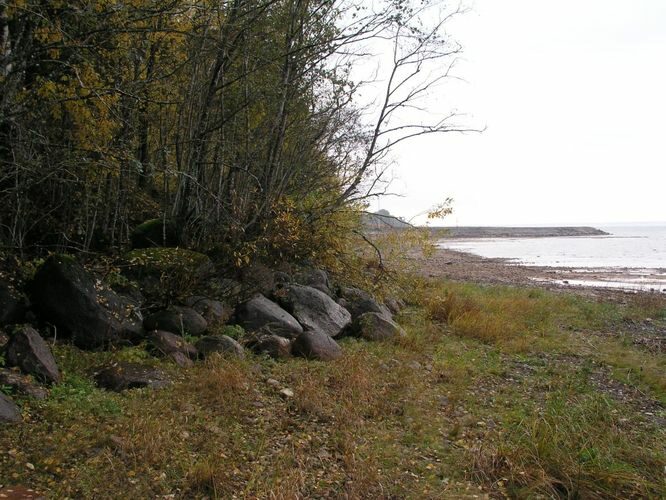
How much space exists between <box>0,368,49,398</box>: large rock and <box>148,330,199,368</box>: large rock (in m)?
1.72

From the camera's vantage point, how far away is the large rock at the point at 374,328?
30.5 ft

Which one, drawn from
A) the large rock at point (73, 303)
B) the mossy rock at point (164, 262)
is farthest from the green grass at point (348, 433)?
the mossy rock at point (164, 262)

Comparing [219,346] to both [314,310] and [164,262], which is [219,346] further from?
[314,310]

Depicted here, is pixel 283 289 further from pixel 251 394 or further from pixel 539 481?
pixel 539 481

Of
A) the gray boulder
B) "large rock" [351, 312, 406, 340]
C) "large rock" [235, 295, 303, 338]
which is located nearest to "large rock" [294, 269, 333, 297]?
Result: "large rock" [351, 312, 406, 340]

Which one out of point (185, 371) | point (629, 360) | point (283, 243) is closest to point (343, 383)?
point (185, 371)

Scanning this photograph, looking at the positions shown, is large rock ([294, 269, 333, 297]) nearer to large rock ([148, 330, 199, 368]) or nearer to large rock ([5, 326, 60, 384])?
large rock ([148, 330, 199, 368])

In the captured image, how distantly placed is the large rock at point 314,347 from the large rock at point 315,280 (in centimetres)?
232

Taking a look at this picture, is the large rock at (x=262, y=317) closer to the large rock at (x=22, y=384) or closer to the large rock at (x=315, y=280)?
the large rock at (x=315, y=280)

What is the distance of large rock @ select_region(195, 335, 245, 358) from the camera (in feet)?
23.2

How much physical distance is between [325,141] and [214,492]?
9.24m

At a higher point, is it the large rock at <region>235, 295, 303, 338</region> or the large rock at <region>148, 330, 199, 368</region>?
the large rock at <region>235, 295, 303, 338</region>

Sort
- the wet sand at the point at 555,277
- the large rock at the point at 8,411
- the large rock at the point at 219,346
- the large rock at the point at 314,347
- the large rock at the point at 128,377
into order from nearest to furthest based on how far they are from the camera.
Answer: the large rock at the point at 8,411 → the large rock at the point at 128,377 → the large rock at the point at 219,346 → the large rock at the point at 314,347 → the wet sand at the point at 555,277

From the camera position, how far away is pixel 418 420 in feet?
19.7
